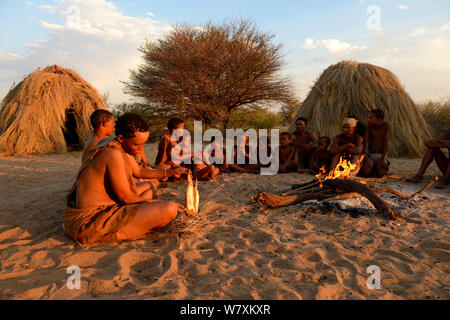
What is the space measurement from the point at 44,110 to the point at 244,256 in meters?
8.90

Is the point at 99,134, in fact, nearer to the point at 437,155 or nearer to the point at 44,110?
the point at 437,155

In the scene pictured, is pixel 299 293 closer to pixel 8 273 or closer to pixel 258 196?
pixel 258 196

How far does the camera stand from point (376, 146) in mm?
5559

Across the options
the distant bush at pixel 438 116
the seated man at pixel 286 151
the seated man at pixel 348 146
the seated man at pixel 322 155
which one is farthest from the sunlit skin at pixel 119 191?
the distant bush at pixel 438 116

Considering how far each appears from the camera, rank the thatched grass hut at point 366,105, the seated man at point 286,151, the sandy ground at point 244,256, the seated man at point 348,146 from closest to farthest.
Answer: the sandy ground at point 244,256, the seated man at point 348,146, the seated man at point 286,151, the thatched grass hut at point 366,105

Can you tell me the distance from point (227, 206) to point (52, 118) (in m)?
7.86

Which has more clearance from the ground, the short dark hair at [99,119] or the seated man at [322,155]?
the short dark hair at [99,119]

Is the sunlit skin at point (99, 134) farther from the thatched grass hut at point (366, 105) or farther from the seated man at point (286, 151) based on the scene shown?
the thatched grass hut at point (366, 105)

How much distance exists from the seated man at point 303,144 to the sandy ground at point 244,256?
2.59 meters

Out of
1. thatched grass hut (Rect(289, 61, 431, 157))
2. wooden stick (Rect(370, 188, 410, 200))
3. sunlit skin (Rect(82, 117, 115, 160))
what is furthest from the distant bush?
sunlit skin (Rect(82, 117, 115, 160))

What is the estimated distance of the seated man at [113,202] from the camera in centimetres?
241

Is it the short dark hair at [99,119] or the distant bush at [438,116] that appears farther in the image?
the distant bush at [438,116]

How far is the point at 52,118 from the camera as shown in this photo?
9070 millimetres

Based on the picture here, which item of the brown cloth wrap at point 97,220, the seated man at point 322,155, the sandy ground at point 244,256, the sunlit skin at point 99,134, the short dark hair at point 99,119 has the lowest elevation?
the sandy ground at point 244,256
